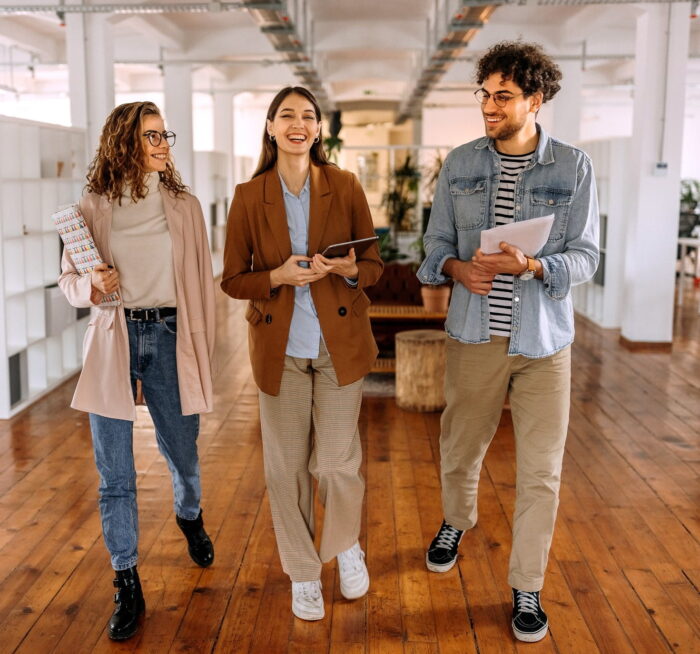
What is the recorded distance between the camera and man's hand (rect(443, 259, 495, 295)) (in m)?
2.81

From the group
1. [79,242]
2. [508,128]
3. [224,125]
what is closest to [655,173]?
[508,128]

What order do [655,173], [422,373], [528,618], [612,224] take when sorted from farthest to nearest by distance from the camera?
1. [612,224]
2. [655,173]
3. [422,373]
4. [528,618]

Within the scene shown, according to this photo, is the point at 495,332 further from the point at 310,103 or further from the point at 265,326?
the point at 310,103

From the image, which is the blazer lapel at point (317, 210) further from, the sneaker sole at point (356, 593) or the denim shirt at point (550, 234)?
the sneaker sole at point (356, 593)

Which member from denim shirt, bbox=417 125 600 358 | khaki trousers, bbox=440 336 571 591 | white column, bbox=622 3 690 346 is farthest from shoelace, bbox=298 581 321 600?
white column, bbox=622 3 690 346

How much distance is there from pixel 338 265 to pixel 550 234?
72 centimetres

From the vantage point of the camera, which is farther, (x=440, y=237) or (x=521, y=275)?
(x=440, y=237)

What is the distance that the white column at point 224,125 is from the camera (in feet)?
53.4

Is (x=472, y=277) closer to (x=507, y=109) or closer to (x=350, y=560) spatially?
(x=507, y=109)

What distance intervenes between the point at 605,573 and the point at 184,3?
576cm

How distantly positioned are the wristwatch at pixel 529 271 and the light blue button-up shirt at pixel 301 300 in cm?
67

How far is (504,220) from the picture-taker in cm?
292

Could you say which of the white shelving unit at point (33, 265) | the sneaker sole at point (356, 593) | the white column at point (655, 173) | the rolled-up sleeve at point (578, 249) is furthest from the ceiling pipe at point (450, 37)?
the sneaker sole at point (356, 593)

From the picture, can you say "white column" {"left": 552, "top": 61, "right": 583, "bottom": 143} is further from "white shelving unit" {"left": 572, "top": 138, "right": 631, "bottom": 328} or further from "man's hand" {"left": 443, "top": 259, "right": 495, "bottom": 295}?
"man's hand" {"left": 443, "top": 259, "right": 495, "bottom": 295}
